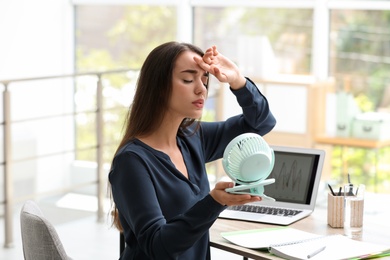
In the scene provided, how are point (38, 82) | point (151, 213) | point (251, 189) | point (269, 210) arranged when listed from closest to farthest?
Answer: point (251, 189) → point (151, 213) → point (269, 210) → point (38, 82)

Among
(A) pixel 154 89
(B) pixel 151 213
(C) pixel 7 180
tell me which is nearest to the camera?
(B) pixel 151 213

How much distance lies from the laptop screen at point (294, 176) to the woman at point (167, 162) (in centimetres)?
40

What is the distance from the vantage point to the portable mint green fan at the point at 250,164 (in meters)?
1.96

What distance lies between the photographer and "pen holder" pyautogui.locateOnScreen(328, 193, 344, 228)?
2.53 m

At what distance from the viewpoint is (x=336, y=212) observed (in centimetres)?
253

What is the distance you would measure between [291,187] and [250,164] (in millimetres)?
773

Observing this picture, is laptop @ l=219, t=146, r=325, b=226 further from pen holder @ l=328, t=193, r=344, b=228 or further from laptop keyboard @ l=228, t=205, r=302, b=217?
pen holder @ l=328, t=193, r=344, b=228

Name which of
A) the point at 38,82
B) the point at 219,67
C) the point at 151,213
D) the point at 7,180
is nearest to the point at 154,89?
Result: the point at 219,67

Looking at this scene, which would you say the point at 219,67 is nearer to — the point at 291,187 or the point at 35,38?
the point at 291,187

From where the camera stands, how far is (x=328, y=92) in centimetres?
512

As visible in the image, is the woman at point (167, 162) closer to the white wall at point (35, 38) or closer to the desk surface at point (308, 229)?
the desk surface at point (308, 229)

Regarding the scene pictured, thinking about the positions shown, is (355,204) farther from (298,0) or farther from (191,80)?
(298,0)

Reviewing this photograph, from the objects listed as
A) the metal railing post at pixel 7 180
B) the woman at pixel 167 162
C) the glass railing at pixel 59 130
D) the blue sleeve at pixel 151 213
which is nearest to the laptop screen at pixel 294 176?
the woman at pixel 167 162

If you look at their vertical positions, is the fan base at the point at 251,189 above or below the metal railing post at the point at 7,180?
above
